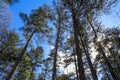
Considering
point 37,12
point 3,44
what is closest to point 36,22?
point 37,12

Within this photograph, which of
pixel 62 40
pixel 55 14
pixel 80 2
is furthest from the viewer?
pixel 62 40

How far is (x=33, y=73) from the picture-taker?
21.5 metres

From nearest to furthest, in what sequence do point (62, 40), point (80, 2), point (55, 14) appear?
point (80, 2), point (55, 14), point (62, 40)

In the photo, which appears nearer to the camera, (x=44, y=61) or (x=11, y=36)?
(x=11, y=36)

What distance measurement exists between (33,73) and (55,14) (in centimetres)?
1036

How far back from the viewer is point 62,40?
17203mm

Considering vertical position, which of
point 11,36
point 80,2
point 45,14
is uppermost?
point 45,14

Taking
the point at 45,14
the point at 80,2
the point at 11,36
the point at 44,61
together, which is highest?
the point at 45,14

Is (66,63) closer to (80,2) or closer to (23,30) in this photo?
(23,30)

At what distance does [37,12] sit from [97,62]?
11753 millimetres

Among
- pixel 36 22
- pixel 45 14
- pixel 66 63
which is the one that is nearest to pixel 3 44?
pixel 36 22

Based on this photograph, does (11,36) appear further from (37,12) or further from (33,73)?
(33,73)

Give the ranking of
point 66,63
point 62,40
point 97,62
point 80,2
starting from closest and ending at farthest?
point 80,2
point 62,40
point 66,63
point 97,62

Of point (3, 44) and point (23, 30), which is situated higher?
point (23, 30)
